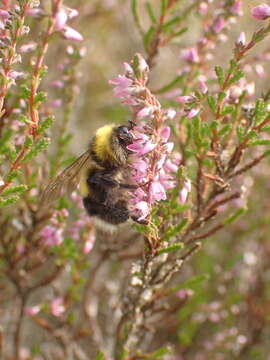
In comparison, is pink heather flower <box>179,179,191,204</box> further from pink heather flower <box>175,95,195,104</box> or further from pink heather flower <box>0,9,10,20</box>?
pink heather flower <box>0,9,10,20</box>

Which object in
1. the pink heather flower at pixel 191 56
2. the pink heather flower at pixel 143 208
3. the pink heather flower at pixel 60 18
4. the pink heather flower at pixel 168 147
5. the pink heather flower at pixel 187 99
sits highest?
the pink heather flower at pixel 60 18

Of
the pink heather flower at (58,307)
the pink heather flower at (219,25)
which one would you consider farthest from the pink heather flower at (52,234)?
the pink heather flower at (219,25)

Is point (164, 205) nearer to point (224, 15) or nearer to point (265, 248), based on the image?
point (224, 15)

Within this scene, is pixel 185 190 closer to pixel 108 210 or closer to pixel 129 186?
pixel 129 186

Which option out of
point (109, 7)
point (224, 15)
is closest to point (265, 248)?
point (224, 15)

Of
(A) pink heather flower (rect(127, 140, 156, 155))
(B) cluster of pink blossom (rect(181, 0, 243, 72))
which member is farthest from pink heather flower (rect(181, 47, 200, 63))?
(A) pink heather flower (rect(127, 140, 156, 155))

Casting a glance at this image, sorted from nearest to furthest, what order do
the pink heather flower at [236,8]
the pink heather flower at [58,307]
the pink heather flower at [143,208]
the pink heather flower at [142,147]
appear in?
the pink heather flower at [142,147] < the pink heather flower at [143,208] < the pink heather flower at [236,8] < the pink heather flower at [58,307]

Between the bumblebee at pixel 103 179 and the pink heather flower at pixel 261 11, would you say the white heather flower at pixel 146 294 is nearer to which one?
the bumblebee at pixel 103 179

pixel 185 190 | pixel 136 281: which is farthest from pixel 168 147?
pixel 136 281
